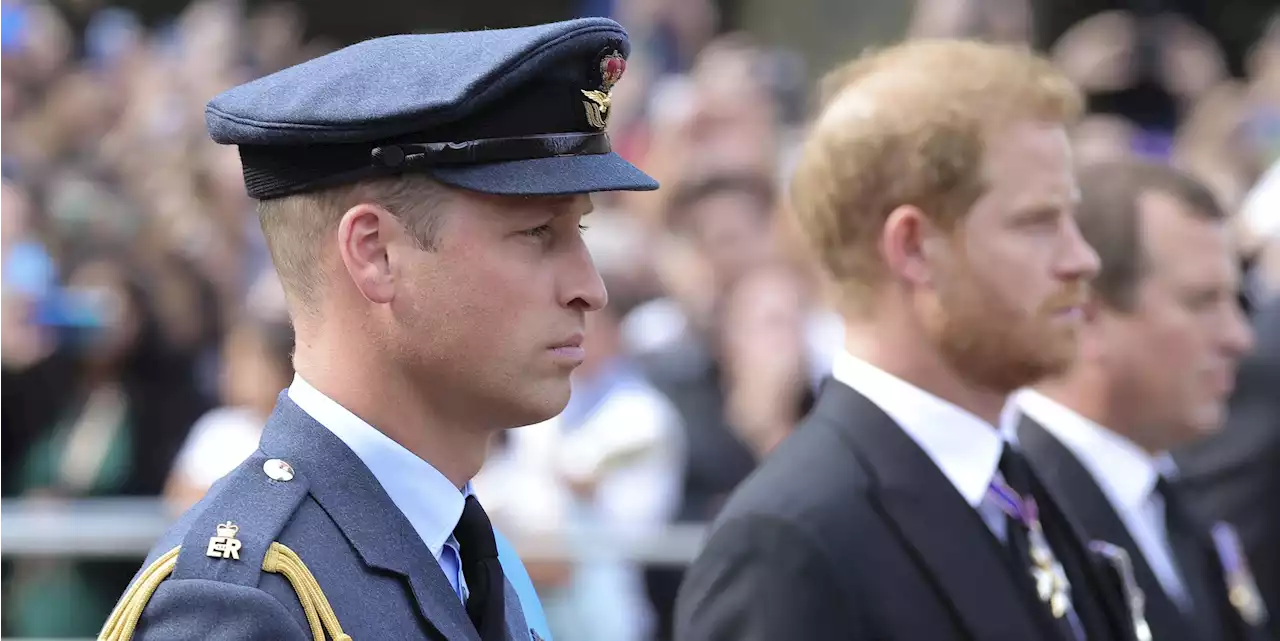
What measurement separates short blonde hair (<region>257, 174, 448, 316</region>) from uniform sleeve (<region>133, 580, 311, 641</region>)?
1.41ft

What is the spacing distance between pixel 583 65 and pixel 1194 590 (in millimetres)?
2407

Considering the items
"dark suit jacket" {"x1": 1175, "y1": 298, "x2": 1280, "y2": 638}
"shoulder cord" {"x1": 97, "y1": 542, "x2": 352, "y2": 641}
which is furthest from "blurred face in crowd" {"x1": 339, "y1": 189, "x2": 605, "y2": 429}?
"dark suit jacket" {"x1": 1175, "y1": 298, "x2": 1280, "y2": 638}

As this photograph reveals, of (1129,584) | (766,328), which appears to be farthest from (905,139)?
(766,328)

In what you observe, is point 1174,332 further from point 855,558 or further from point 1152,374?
point 855,558

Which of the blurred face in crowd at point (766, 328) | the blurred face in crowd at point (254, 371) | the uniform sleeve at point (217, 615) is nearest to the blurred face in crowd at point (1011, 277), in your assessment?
the uniform sleeve at point (217, 615)

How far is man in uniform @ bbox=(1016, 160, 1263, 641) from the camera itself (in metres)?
4.05

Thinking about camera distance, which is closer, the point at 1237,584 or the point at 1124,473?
the point at 1124,473

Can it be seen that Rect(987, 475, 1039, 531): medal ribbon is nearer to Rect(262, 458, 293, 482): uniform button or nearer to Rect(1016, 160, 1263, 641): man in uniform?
Rect(1016, 160, 1263, 641): man in uniform

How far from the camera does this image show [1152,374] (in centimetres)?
415

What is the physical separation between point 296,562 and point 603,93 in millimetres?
771

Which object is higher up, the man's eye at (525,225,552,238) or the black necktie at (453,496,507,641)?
the man's eye at (525,225,552,238)

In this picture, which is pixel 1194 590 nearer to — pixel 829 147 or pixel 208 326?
pixel 829 147

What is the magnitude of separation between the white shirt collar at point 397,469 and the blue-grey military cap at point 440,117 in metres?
0.29

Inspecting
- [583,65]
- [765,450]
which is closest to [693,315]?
[765,450]
